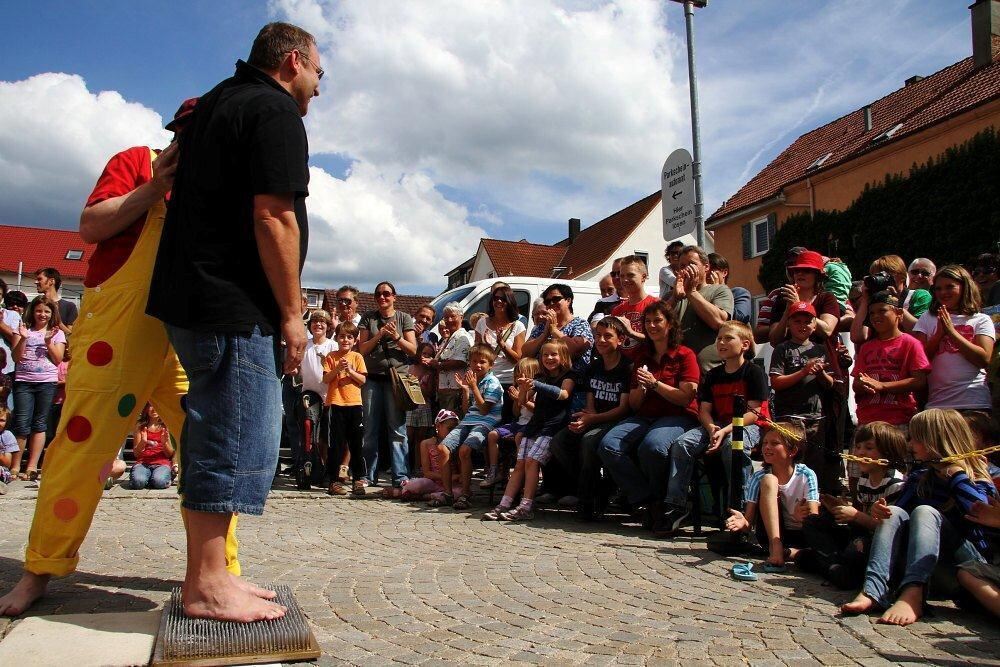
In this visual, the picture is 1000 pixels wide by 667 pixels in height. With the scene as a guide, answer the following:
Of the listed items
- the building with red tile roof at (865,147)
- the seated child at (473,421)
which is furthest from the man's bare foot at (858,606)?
the building with red tile roof at (865,147)

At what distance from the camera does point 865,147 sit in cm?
2964

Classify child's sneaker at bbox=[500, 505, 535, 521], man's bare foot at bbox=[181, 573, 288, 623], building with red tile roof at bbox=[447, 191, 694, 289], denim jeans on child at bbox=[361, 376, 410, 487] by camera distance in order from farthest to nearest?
building with red tile roof at bbox=[447, 191, 694, 289] < denim jeans on child at bbox=[361, 376, 410, 487] < child's sneaker at bbox=[500, 505, 535, 521] < man's bare foot at bbox=[181, 573, 288, 623]

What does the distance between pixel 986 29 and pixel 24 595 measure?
108ft

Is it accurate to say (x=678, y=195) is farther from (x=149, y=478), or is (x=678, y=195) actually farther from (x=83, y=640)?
(x=83, y=640)

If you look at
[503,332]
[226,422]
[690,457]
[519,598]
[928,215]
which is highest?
[928,215]

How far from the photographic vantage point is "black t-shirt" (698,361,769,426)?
6.02 metres

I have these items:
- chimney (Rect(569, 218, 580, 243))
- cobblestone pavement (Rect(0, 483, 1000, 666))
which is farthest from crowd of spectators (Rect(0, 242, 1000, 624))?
chimney (Rect(569, 218, 580, 243))

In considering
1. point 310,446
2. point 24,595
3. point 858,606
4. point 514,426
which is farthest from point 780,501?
point 310,446

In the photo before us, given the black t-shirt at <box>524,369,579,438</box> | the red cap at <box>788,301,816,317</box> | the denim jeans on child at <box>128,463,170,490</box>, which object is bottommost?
the denim jeans on child at <box>128,463,170,490</box>

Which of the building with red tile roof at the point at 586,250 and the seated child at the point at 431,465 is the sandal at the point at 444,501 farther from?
the building with red tile roof at the point at 586,250

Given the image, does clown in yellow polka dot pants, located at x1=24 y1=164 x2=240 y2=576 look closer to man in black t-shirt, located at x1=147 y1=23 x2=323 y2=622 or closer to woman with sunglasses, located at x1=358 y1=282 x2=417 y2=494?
man in black t-shirt, located at x1=147 y1=23 x2=323 y2=622

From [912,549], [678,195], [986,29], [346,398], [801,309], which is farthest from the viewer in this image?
[986,29]

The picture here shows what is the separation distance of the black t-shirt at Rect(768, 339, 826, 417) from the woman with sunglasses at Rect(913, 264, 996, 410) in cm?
78

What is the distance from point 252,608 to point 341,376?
242 inches
